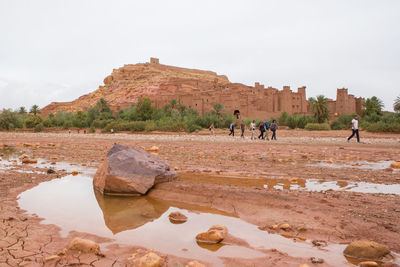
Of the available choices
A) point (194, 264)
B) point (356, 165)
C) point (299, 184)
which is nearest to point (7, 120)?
point (356, 165)

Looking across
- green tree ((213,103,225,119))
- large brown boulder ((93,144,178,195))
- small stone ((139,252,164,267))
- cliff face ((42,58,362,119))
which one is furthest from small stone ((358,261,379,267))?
cliff face ((42,58,362,119))

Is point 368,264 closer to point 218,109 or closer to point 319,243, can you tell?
point 319,243

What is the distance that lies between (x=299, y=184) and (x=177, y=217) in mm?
2925

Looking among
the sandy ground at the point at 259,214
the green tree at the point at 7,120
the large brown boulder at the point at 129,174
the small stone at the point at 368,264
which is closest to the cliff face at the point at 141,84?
the green tree at the point at 7,120

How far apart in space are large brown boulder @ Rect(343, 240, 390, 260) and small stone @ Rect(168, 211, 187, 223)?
194cm

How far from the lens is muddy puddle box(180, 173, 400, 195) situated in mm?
5203

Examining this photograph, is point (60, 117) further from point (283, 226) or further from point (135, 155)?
point (283, 226)

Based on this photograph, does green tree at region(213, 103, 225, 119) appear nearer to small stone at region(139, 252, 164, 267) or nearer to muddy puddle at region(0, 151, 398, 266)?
muddy puddle at region(0, 151, 398, 266)

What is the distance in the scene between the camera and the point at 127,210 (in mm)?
4434

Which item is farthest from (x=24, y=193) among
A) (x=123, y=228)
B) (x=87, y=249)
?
(x=87, y=249)

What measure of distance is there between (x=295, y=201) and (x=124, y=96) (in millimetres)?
78138

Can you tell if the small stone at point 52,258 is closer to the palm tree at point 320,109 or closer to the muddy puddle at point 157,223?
the muddy puddle at point 157,223

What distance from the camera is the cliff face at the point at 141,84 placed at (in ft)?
244

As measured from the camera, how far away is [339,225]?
133 inches
